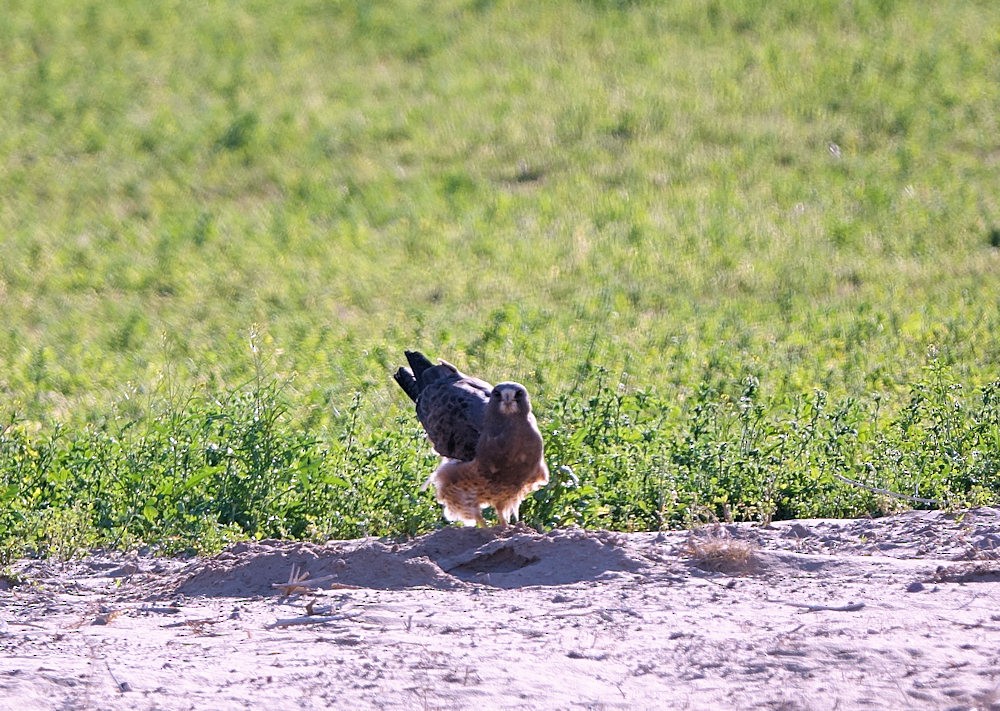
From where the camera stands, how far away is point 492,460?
7160 millimetres

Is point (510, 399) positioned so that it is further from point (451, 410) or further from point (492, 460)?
point (451, 410)

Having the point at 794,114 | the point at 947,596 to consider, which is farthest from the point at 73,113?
the point at 947,596

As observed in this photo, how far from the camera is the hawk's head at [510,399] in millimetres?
7137

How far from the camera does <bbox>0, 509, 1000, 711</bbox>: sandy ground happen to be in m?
4.77

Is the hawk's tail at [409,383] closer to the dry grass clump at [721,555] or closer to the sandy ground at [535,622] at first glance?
the sandy ground at [535,622]

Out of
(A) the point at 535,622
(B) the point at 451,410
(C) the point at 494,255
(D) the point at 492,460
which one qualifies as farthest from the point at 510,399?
(C) the point at 494,255

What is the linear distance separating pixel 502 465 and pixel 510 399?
32 centimetres

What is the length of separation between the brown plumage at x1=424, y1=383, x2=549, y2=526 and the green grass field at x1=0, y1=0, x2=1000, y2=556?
206mm

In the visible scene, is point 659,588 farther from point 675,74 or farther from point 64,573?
point 675,74

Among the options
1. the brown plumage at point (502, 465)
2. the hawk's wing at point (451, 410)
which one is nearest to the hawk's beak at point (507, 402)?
the brown plumage at point (502, 465)

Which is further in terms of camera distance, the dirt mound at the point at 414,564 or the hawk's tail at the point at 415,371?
the hawk's tail at the point at 415,371

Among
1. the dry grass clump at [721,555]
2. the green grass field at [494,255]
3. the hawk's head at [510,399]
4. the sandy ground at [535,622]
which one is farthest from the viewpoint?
the green grass field at [494,255]

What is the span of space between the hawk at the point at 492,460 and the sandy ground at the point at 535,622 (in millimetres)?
338

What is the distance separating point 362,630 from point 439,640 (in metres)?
0.32
